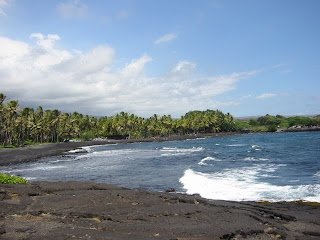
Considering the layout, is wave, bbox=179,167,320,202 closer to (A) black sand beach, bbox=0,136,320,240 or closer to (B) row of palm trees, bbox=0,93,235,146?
(A) black sand beach, bbox=0,136,320,240

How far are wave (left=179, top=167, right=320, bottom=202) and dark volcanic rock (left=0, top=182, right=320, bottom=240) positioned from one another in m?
3.90

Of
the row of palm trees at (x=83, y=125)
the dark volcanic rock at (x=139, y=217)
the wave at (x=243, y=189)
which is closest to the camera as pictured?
the dark volcanic rock at (x=139, y=217)

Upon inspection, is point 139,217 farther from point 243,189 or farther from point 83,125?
point 83,125

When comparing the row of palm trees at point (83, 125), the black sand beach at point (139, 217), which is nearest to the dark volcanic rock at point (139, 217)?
the black sand beach at point (139, 217)

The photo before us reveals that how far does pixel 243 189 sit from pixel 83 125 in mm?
131893

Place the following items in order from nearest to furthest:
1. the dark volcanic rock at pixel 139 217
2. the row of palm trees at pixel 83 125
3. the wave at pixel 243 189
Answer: the dark volcanic rock at pixel 139 217 < the wave at pixel 243 189 < the row of palm trees at pixel 83 125

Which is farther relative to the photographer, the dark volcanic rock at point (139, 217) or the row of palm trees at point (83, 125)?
the row of palm trees at point (83, 125)

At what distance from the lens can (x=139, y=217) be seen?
1243cm

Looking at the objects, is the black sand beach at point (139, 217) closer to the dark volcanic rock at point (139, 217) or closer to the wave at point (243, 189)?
the dark volcanic rock at point (139, 217)


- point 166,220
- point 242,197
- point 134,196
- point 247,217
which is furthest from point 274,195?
point 166,220

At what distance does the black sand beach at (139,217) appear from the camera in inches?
416

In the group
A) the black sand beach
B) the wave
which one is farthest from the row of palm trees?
the black sand beach

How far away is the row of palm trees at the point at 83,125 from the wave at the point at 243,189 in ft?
258

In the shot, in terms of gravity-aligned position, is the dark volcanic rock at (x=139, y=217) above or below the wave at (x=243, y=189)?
above
